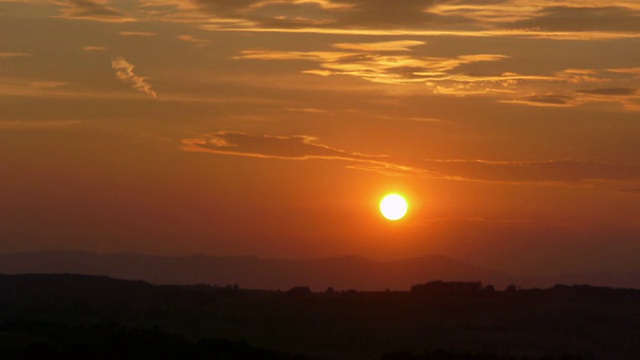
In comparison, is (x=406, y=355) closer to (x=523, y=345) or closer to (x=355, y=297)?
(x=523, y=345)

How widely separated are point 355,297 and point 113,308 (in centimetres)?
1406

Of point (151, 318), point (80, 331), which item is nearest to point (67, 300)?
point (151, 318)

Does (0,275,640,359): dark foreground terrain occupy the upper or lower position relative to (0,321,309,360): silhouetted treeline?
upper

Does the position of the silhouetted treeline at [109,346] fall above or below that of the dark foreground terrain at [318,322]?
below

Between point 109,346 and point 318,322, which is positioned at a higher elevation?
point 318,322

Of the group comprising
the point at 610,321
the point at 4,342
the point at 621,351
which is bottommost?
the point at 4,342

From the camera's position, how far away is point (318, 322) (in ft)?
244

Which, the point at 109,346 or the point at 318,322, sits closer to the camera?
the point at 109,346

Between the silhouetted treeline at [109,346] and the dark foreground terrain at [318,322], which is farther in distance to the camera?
the dark foreground terrain at [318,322]

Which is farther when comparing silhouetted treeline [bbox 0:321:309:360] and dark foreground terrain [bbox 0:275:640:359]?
dark foreground terrain [bbox 0:275:640:359]

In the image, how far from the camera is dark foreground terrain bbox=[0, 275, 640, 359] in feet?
192

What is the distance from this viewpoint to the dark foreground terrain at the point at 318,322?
2304 inches

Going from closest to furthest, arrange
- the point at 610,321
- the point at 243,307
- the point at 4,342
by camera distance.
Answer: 1. the point at 4,342
2. the point at 610,321
3. the point at 243,307

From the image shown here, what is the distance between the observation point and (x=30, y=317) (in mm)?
74750
